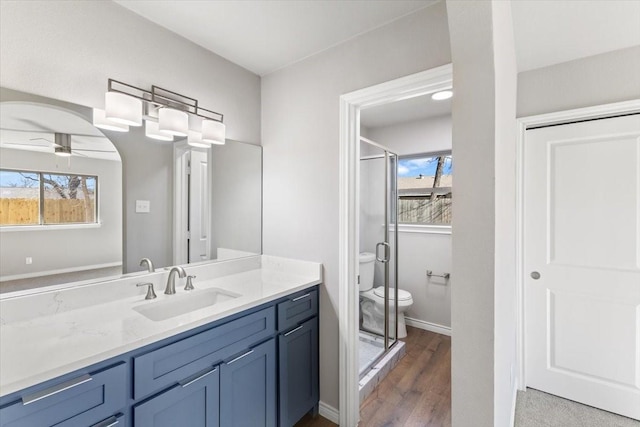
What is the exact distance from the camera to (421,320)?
10.7 ft

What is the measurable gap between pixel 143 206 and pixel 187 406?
3.51 feet

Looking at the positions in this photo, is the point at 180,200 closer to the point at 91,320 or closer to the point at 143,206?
the point at 143,206

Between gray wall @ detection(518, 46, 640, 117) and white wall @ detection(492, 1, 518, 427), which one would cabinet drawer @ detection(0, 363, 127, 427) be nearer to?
white wall @ detection(492, 1, 518, 427)

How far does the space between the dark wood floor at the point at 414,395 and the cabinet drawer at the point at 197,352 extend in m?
0.83

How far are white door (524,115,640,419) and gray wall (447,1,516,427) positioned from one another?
5.33 ft

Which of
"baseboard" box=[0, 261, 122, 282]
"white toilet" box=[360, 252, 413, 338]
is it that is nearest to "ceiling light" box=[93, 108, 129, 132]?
"baseboard" box=[0, 261, 122, 282]

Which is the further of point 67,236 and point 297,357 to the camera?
point 297,357

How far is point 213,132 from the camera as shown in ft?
6.34

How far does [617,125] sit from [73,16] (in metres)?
3.12

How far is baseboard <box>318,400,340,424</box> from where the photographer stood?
1.87 m

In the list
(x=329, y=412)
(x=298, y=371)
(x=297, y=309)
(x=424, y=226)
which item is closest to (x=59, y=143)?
(x=297, y=309)

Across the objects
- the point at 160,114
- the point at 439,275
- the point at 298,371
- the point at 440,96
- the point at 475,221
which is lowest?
the point at 298,371

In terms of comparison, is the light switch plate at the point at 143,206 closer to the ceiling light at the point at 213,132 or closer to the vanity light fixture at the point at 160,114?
the vanity light fixture at the point at 160,114

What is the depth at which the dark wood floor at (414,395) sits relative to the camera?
1.90m
